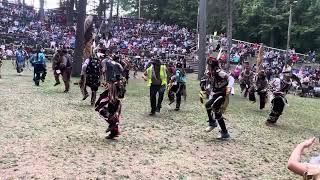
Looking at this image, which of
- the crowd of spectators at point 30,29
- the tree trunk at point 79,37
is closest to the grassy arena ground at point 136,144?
the tree trunk at point 79,37

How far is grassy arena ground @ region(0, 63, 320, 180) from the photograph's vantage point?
7.75 m

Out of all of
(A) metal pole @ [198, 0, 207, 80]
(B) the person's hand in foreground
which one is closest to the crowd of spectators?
(A) metal pole @ [198, 0, 207, 80]

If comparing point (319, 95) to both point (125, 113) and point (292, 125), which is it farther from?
point (125, 113)

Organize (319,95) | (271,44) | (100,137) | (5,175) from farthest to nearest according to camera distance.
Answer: (271,44), (319,95), (100,137), (5,175)

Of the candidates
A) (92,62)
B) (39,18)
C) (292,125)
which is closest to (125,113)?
(92,62)

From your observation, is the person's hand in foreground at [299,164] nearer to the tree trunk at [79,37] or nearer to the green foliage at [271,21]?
the tree trunk at [79,37]

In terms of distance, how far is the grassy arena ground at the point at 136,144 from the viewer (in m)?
7.75

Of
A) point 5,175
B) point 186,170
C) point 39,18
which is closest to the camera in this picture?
point 5,175

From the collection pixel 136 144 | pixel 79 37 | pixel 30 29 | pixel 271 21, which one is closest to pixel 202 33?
pixel 79 37

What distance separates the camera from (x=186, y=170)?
800cm

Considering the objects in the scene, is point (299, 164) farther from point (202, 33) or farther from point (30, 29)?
point (30, 29)

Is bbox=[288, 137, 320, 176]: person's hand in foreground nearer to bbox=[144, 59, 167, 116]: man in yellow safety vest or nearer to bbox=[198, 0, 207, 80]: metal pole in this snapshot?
bbox=[144, 59, 167, 116]: man in yellow safety vest

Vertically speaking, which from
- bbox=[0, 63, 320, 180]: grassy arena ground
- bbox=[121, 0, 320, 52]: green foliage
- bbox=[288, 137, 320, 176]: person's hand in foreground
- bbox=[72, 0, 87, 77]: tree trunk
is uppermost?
bbox=[121, 0, 320, 52]: green foliage

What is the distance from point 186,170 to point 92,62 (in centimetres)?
670
